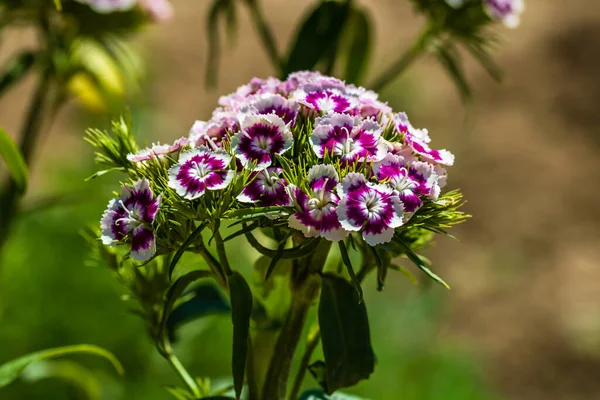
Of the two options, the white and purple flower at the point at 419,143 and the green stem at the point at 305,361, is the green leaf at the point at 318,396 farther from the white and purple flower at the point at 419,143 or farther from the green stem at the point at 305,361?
the white and purple flower at the point at 419,143

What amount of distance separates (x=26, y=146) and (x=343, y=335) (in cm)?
89

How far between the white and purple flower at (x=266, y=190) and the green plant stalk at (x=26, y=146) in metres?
0.86

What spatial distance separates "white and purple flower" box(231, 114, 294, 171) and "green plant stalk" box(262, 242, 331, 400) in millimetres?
159

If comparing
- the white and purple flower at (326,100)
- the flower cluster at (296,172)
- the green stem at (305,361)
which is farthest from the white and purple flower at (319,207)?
the green stem at (305,361)

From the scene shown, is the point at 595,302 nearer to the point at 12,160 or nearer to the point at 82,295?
the point at 82,295

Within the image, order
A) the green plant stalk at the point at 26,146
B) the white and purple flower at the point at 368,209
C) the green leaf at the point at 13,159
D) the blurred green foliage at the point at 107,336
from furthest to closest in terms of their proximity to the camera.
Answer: the blurred green foliage at the point at 107,336 → the green plant stalk at the point at 26,146 → the green leaf at the point at 13,159 → the white and purple flower at the point at 368,209

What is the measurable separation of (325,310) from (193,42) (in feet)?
15.3

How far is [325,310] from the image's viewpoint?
38.2 inches

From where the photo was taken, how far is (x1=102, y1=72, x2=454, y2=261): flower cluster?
2.85 feet

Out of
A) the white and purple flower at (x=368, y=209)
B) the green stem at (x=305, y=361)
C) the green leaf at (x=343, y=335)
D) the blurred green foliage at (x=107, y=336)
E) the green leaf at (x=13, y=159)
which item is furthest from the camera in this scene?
the blurred green foliage at (x=107, y=336)

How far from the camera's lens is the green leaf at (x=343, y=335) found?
963 millimetres

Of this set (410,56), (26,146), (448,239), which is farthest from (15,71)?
(448,239)

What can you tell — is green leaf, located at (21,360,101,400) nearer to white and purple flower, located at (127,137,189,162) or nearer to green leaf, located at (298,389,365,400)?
green leaf, located at (298,389,365,400)

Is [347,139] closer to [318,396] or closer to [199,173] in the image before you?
[199,173]
